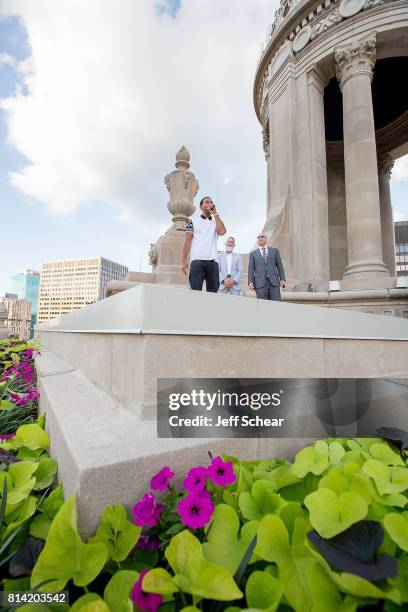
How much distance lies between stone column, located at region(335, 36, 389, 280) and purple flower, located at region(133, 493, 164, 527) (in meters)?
9.73

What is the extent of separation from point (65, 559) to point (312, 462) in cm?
90

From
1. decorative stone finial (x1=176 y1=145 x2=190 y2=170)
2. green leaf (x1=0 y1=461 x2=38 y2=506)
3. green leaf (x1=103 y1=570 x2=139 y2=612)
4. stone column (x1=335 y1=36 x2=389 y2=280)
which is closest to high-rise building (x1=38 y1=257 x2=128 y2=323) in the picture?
decorative stone finial (x1=176 y1=145 x2=190 y2=170)

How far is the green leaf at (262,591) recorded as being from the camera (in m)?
0.69

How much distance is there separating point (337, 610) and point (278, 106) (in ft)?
46.2

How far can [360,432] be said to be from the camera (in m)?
1.89

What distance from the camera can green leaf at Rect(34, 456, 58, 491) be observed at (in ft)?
4.02

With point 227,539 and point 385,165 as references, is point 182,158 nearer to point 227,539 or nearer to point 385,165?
point 227,539

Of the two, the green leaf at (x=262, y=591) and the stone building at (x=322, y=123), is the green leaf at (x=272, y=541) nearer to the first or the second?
the green leaf at (x=262, y=591)

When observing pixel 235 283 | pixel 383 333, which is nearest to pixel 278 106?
pixel 235 283

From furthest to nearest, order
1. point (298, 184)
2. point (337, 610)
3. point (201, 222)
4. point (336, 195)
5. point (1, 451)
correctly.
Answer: point (336, 195)
point (298, 184)
point (201, 222)
point (1, 451)
point (337, 610)

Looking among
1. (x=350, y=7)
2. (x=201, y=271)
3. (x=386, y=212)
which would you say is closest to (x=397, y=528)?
(x=201, y=271)

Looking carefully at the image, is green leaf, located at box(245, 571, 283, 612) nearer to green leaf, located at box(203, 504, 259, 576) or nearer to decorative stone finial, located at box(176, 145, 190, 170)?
green leaf, located at box(203, 504, 259, 576)

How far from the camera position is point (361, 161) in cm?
966

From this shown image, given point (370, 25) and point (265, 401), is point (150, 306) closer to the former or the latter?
point (265, 401)
